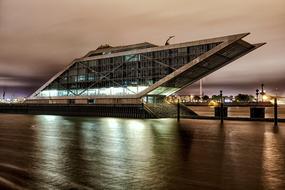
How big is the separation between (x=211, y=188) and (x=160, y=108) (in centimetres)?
4868

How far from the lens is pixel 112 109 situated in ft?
185

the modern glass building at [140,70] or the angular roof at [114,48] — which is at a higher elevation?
the angular roof at [114,48]

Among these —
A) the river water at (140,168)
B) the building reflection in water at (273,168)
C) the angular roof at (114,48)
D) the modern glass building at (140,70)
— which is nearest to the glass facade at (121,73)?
the modern glass building at (140,70)

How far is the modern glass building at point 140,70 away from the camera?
201 ft

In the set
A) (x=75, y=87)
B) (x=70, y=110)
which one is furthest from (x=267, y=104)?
(x=70, y=110)

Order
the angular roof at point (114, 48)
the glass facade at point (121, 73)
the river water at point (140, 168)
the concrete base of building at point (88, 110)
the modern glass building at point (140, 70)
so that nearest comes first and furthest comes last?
the river water at point (140, 168), the concrete base of building at point (88, 110), the modern glass building at point (140, 70), the glass facade at point (121, 73), the angular roof at point (114, 48)

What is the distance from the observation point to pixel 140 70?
230ft

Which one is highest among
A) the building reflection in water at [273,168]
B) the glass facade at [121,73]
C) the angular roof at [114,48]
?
the angular roof at [114,48]

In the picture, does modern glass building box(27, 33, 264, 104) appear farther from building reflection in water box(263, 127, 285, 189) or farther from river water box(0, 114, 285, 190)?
river water box(0, 114, 285, 190)

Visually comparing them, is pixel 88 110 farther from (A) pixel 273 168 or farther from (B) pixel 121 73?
(A) pixel 273 168

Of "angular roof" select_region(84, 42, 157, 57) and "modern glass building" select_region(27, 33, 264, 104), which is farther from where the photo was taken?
"angular roof" select_region(84, 42, 157, 57)

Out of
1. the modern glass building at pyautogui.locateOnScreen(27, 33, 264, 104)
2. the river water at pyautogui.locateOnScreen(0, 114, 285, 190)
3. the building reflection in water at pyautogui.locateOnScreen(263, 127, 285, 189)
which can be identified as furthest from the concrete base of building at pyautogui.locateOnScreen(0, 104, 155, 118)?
the building reflection in water at pyautogui.locateOnScreen(263, 127, 285, 189)

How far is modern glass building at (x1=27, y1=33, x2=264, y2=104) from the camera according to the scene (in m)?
61.2

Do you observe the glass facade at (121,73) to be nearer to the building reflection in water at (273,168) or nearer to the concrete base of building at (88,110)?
the concrete base of building at (88,110)
